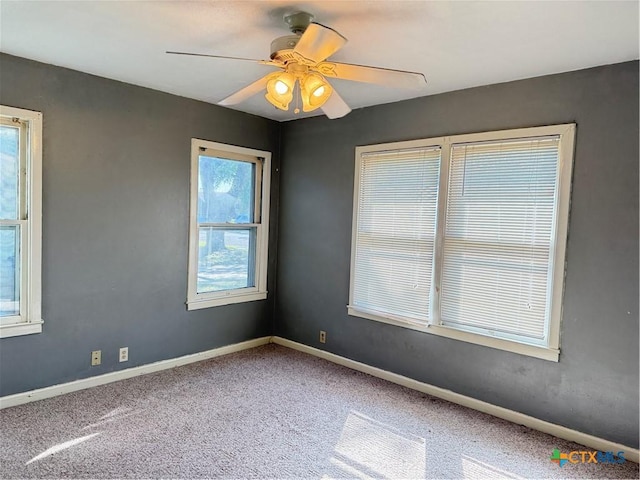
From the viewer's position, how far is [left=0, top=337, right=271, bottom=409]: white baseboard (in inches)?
119

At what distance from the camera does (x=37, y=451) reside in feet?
8.05

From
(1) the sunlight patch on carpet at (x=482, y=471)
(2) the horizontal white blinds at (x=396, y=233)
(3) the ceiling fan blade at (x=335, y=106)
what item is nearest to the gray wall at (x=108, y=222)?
(2) the horizontal white blinds at (x=396, y=233)

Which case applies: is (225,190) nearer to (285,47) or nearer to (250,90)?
(250,90)

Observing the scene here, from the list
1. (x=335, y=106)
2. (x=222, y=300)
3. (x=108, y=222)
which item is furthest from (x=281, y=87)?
(x=222, y=300)

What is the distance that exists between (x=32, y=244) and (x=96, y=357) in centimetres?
99

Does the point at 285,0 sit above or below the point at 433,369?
above

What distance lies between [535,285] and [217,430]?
230 cm

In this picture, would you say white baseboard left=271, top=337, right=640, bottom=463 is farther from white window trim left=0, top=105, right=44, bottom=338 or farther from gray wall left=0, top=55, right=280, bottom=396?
white window trim left=0, top=105, right=44, bottom=338

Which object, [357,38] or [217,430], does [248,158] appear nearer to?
[357,38]

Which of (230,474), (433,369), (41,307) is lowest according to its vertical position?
(230,474)

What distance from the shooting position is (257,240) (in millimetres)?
4512

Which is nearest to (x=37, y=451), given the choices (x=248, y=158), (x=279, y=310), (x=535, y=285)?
(x=279, y=310)

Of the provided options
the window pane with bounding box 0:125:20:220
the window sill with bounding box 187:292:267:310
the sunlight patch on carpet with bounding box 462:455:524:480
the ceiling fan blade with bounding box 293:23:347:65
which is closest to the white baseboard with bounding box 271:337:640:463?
the sunlight patch on carpet with bounding box 462:455:524:480

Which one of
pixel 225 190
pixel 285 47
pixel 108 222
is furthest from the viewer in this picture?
pixel 225 190
